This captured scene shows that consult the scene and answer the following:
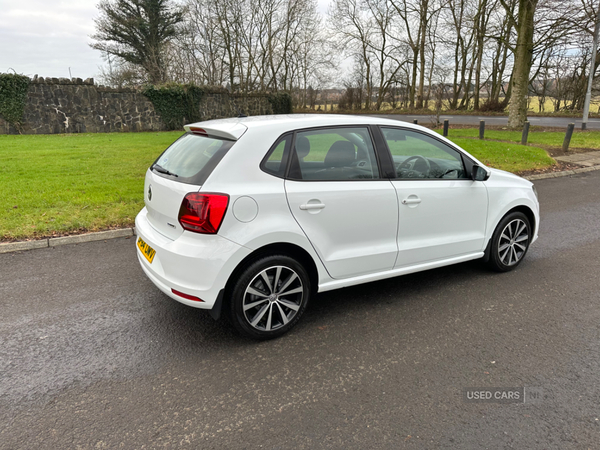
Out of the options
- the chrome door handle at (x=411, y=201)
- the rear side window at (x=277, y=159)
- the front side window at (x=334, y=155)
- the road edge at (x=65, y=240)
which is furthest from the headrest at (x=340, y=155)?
the road edge at (x=65, y=240)

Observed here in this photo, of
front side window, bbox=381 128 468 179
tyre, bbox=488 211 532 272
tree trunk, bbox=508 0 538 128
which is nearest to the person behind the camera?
front side window, bbox=381 128 468 179

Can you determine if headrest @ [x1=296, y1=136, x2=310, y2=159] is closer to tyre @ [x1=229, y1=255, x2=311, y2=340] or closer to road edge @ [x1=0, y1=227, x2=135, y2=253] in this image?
tyre @ [x1=229, y1=255, x2=311, y2=340]

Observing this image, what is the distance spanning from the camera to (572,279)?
4359mm

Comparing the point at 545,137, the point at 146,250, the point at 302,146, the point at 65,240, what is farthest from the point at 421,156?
the point at 545,137

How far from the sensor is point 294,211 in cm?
310

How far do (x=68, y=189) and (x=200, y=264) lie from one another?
6.09 metres

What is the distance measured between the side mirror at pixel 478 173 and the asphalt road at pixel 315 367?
42.9 inches

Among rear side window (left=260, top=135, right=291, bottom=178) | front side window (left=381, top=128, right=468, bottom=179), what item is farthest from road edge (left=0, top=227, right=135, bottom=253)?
front side window (left=381, top=128, right=468, bottom=179)

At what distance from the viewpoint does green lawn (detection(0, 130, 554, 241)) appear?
593cm

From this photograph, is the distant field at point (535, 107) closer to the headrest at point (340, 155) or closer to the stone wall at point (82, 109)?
the stone wall at point (82, 109)

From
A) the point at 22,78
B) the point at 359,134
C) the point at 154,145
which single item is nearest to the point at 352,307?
the point at 359,134

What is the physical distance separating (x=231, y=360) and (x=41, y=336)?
160 centimetres

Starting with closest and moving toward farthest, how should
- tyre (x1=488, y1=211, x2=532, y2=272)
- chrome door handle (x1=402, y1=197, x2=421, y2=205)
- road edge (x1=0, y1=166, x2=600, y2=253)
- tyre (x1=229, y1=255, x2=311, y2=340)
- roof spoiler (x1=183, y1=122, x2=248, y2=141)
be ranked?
1. tyre (x1=229, y1=255, x2=311, y2=340)
2. roof spoiler (x1=183, y1=122, x2=248, y2=141)
3. chrome door handle (x1=402, y1=197, x2=421, y2=205)
4. tyre (x1=488, y1=211, x2=532, y2=272)
5. road edge (x1=0, y1=166, x2=600, y2=253)

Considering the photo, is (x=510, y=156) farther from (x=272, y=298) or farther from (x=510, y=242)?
(x=272, y=298)
